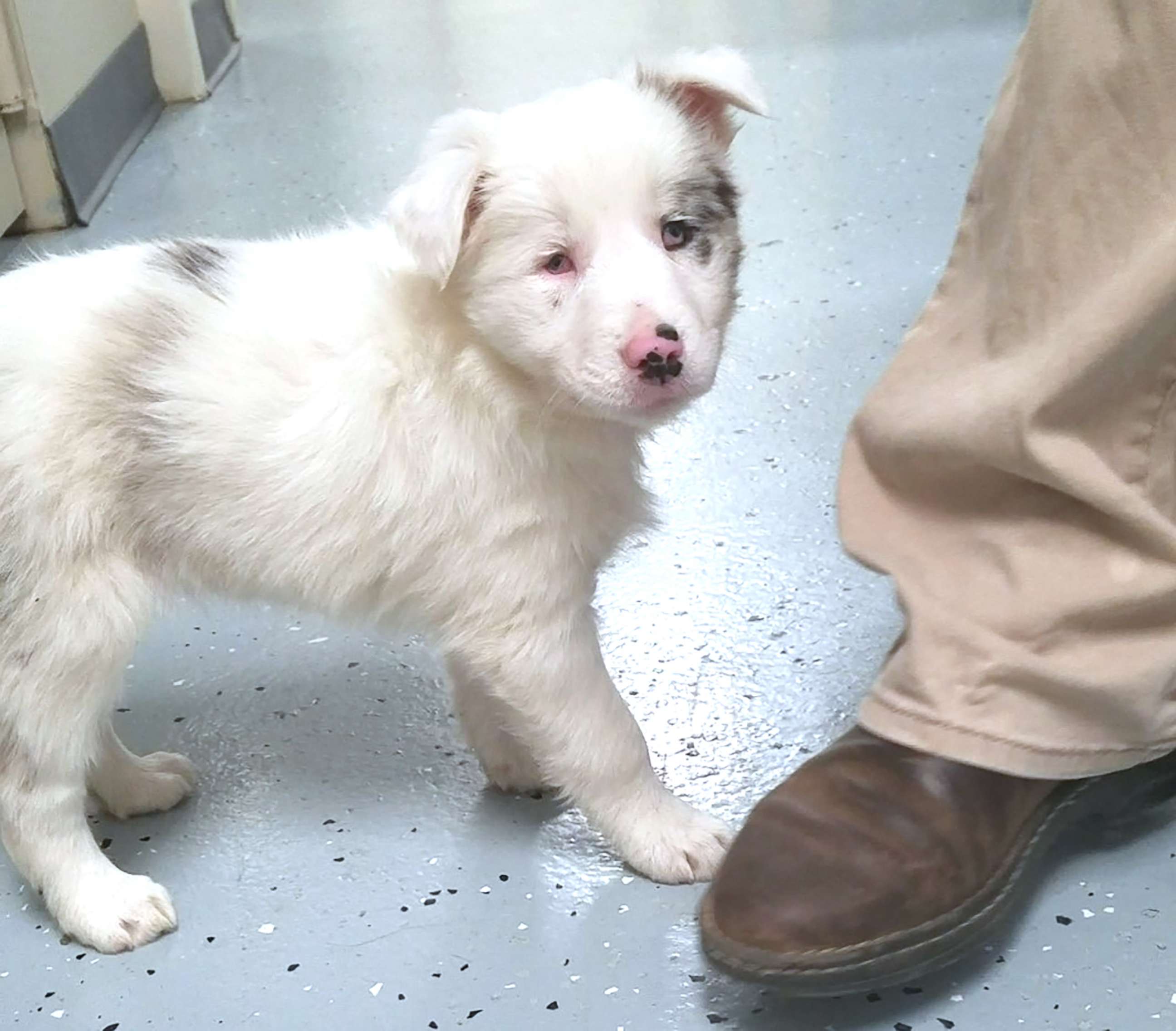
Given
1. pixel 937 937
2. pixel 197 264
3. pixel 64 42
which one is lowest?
pixel 937 937

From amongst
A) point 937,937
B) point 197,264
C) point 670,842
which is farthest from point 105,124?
point 937,937

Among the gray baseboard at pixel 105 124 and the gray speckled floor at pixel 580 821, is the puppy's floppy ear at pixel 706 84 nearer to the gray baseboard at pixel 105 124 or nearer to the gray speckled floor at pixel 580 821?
the gray speckled floor at pixel 580 821

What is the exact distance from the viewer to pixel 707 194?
1.14 meters

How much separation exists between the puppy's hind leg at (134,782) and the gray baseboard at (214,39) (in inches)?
111

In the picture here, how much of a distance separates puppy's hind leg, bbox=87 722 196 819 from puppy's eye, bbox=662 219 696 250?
692 millimetres

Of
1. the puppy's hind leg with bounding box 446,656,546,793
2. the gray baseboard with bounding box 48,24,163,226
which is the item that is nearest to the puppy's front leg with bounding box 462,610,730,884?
the puppy's hind leg with bounding box 446,656,546,793

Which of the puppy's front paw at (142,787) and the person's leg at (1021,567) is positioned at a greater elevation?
the person's leg at (1021,567)

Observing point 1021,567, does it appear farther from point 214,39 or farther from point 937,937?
point 214,39

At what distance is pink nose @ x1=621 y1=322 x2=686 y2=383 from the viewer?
1.04 meters

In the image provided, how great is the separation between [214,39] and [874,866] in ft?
12.0

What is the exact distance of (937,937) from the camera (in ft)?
3.32

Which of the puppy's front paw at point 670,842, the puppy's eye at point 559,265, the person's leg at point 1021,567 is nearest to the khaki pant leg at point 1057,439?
the person's leg at point 1021,567

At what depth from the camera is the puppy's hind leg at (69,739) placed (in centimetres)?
113

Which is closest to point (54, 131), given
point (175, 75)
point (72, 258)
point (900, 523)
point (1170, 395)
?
point (175, 75)
